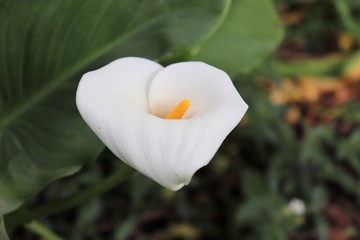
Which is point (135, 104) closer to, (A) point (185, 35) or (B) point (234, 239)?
(A) point (185, 35)

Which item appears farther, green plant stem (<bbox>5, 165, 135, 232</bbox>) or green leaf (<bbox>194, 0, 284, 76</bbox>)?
green leaf (<bbox>194, 0, 284, 76</bbox>)

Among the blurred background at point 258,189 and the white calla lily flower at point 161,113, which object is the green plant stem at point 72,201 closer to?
the white calla lily flower at point 161,113

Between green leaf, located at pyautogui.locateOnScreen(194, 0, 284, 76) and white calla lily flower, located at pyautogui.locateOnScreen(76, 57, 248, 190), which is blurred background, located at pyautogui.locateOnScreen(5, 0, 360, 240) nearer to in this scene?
green leaf, located at pyautogui.locateOnScreen(194, 0, 284, 76)

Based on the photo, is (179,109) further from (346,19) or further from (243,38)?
(346,19)

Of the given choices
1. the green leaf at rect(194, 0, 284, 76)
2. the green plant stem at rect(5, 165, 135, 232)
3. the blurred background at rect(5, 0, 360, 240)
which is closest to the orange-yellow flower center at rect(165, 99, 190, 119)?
the green plant stem at rect(5, 165, 135, 232)

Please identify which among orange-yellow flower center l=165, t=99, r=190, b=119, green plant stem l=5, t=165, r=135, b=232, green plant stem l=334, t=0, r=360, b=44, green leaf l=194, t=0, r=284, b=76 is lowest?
green plant stem l=334, t=0, r=360, b=44

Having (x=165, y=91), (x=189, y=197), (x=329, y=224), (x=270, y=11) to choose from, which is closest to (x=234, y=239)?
(x=189, y=197)
